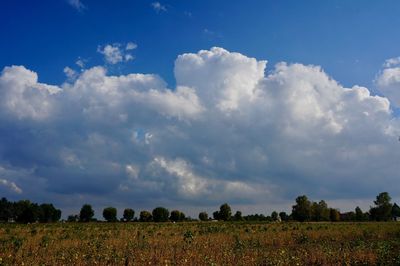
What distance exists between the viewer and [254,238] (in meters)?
28.7

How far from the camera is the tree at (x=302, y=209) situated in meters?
122

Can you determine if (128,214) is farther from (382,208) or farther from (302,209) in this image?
(382,208)

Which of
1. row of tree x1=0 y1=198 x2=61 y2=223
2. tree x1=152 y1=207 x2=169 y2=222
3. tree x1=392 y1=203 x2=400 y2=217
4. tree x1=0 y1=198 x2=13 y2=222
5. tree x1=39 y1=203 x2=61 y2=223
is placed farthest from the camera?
tree x1=392 y1=203 x2=400 y2=217

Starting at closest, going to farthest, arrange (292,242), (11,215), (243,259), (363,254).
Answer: (243,259) < (363,254) < (292,242) < (11,215)

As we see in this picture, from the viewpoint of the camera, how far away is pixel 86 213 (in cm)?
11762

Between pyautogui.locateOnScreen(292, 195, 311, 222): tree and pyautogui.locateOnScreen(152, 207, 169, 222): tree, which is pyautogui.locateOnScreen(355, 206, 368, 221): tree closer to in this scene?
pyautogui.locateOnScreen(292, 195, 311, 222): tree

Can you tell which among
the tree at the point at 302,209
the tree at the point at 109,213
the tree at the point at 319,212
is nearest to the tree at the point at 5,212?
the tree at the point at 109,213

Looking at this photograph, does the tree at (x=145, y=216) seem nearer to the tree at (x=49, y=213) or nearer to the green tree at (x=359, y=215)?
the tree at (x=49, y=213)

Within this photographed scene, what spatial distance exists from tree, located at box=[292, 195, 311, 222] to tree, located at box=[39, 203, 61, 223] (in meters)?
76.6

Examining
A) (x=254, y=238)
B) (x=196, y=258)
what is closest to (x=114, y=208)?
(x=254, y=238)

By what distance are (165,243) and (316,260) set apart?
989 cm

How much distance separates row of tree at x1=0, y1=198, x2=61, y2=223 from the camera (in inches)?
4382

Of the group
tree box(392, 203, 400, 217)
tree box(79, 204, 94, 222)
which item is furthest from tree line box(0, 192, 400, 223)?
tree box(392, 203, 400, 217)

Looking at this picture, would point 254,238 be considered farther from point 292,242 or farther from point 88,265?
point 88,265
